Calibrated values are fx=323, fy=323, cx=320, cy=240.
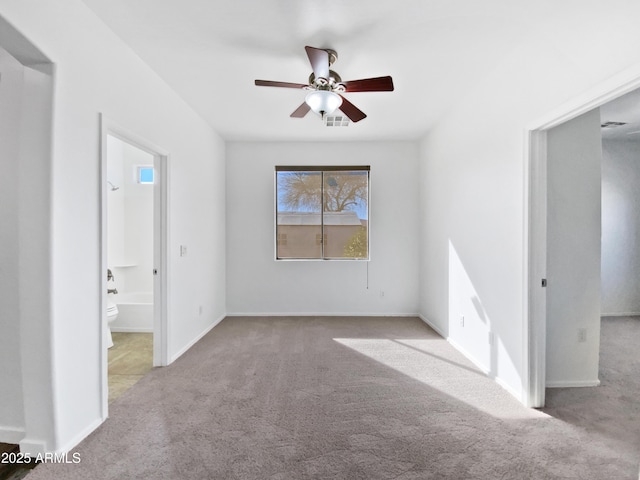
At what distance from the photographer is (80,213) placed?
1956 mm

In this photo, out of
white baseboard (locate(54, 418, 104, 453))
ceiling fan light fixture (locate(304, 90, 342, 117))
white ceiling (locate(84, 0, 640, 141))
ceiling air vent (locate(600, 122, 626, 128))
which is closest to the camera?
white baseboard (locate(54, 418, 104, 453))

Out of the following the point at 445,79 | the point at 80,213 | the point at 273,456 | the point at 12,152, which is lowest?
the point at 273,456

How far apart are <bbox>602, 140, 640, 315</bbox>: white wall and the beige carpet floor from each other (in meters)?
3.46

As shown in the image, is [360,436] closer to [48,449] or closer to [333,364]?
[333,364]

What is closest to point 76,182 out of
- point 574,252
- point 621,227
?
point 574,252

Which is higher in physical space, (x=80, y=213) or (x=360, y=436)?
(x=80, y=213)

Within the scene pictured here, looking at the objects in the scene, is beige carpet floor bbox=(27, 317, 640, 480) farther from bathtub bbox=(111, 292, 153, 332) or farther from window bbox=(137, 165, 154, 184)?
window bbox=(137, 165, 154, 184)

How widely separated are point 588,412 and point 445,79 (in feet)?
9.28

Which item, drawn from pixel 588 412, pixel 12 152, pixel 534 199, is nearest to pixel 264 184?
pixel 12 152

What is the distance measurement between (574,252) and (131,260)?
5.57m

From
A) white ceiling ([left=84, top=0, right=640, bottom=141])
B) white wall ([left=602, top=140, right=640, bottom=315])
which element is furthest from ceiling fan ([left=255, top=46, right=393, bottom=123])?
white wall ([left=602, top=140, right=640, bottom=315])

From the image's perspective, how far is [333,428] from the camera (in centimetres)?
208

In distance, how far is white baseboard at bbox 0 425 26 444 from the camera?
74.9 inches

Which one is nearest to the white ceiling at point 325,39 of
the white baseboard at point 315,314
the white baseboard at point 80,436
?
the white baseboard at point 80,436
